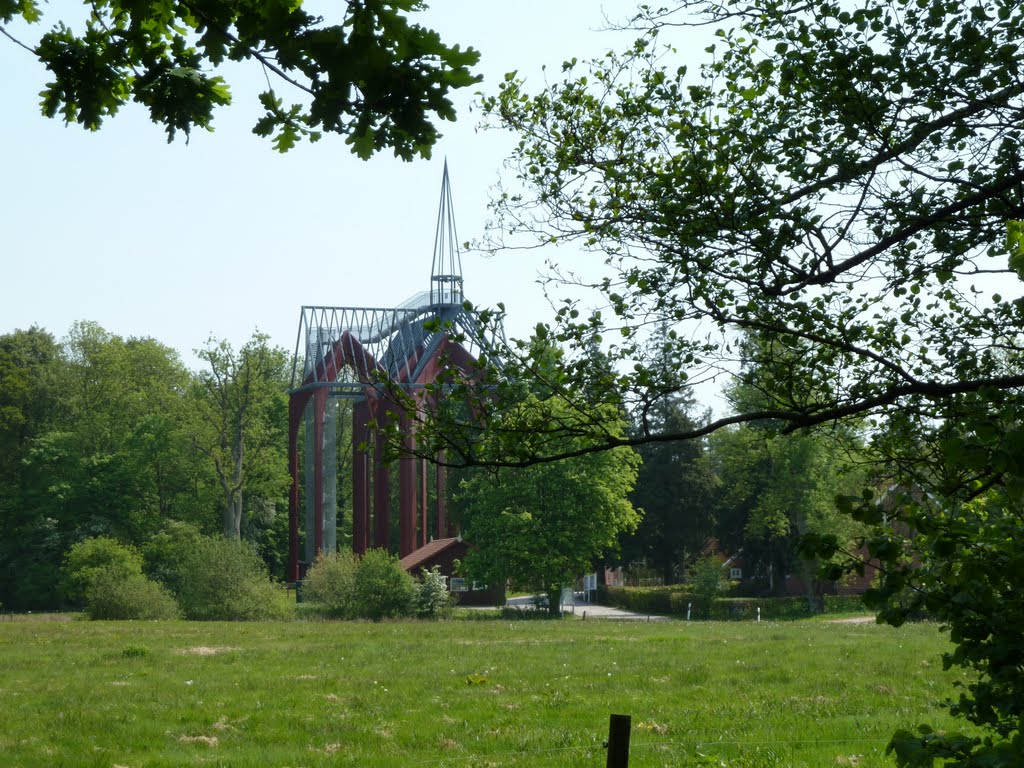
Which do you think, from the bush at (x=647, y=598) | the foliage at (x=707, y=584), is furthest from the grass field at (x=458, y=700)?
the bush at (x=647, y=598)

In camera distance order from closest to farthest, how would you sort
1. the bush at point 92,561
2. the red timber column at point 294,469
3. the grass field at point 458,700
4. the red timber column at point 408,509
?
the grass field at point 458,700
the bush at point 92,561
the red timber column at point 408,509
the red timber column at point 294,469

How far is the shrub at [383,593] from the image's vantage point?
42625 millimetres

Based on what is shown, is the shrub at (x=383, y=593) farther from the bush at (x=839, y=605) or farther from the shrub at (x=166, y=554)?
the bush at (x=839, y=605)

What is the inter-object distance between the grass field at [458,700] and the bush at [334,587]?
14857 millimetres

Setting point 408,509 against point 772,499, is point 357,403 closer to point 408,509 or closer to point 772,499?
point 408,509

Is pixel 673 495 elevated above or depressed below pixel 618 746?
above

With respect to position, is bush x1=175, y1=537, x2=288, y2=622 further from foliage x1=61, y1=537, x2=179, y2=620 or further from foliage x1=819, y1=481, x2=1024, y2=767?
foliage x1=819, y1=481, x2=1024, y2=767

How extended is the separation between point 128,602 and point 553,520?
17376mm

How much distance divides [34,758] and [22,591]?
52.5m

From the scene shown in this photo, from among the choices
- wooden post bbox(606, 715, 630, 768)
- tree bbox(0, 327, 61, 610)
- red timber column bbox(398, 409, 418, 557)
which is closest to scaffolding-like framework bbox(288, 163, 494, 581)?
red timber column bbox(398, 409, 418, 557)

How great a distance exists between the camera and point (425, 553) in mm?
57844

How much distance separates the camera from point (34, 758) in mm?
12367

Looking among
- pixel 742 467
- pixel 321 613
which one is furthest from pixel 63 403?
pixel 742 467

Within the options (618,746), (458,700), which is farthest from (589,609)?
(618,746)
